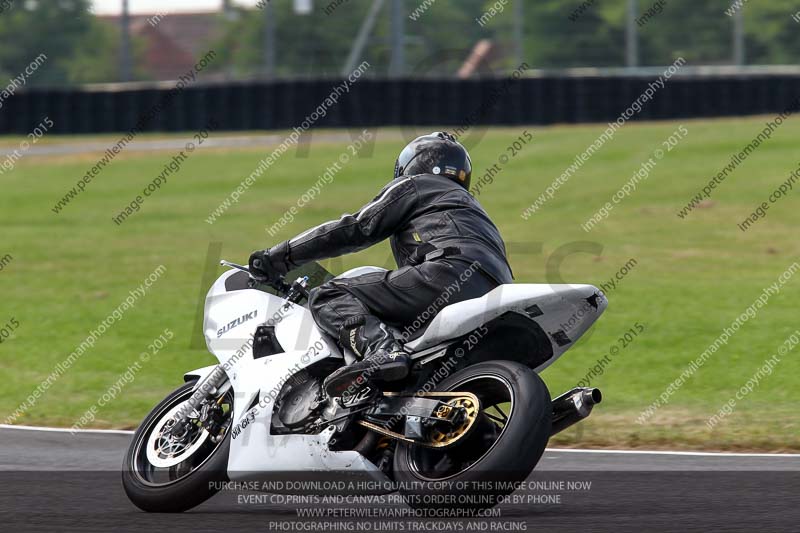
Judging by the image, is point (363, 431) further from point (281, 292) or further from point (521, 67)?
point (521, 67)

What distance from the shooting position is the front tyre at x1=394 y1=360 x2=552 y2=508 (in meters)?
5.36

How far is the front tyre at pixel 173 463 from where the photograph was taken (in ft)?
20.1

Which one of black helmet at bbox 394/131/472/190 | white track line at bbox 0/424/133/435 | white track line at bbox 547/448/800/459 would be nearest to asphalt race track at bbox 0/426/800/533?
white track line at bbox 547/448/800/459

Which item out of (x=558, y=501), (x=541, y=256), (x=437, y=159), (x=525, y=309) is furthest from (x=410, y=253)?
(x=541, y=256)

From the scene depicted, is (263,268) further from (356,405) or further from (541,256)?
(541,256)

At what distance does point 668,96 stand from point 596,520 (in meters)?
22.8

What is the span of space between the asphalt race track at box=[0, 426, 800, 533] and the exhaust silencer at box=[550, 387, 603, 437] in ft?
1.32

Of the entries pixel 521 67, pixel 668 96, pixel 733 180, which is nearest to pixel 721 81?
pixel 668 96

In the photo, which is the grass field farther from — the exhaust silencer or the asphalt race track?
the exhaust silencer

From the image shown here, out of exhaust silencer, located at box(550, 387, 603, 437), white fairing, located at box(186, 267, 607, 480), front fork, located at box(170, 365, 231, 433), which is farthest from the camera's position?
front fork, located at box(170, 365, 231, 433)

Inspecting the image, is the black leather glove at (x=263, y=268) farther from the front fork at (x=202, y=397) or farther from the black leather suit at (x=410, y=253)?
the front fork at (x=202, y=397)

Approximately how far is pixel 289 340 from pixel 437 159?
1111 mm

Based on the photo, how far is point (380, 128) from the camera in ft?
91.5

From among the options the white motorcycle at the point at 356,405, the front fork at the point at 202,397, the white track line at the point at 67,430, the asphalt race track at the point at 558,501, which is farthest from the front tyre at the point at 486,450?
the white track line at the point at 67,430
